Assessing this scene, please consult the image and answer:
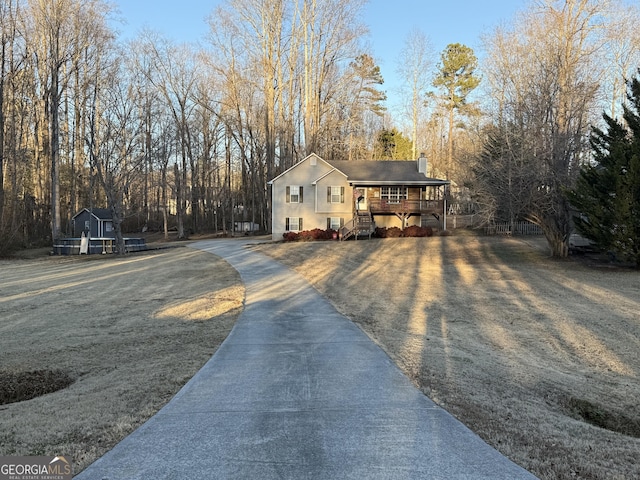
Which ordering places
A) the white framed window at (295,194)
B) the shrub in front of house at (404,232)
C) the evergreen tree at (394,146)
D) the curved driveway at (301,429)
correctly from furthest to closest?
the evergreen tree at (394,146), the white framed window at (295,194), the shrub in front of house at (404,232), the curved driveway at (301,429)

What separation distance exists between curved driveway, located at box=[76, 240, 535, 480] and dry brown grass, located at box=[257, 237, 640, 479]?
414 millimetres

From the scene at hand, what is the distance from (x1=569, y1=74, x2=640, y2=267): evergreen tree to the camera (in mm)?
17344

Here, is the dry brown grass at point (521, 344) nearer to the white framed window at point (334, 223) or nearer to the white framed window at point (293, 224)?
the white framed window at point (334, 223)

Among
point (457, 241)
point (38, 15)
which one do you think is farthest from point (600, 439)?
point (38, 15)

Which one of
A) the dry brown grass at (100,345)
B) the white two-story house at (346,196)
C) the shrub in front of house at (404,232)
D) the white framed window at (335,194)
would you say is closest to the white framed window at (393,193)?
the white two-story house at (346,196)

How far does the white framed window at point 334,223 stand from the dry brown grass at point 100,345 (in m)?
18.5

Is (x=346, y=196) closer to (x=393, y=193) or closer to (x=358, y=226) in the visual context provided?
(x=358, y=226)

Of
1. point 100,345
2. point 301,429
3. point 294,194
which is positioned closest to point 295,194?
point 294,194

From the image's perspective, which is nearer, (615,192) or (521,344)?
(521,344)

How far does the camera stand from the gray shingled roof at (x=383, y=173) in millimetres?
34188

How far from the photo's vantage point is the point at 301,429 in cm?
403

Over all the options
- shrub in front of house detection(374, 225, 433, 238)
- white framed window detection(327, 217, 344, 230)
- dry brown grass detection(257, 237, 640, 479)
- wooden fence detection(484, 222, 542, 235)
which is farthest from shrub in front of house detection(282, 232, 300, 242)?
wooden fence detection(484, 222, 542, 235)

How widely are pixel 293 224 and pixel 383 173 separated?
26.7 ft

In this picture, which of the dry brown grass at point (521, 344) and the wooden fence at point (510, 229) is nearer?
the dry brown grass at point (521, 344)
